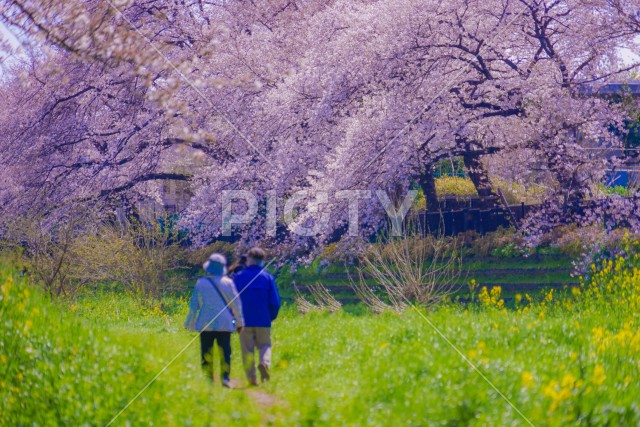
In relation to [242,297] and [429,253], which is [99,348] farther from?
[429,253]

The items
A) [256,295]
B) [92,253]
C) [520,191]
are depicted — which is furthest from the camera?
[520,191]

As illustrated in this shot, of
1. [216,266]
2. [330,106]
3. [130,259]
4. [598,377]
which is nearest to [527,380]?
[598,377]

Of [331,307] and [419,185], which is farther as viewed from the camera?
[419,185]

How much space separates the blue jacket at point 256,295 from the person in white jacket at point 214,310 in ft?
0.55

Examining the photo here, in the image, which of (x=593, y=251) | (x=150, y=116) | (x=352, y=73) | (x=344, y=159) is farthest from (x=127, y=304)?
(x=593, y=251)

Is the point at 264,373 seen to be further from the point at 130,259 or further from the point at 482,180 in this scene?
the point at 482,180

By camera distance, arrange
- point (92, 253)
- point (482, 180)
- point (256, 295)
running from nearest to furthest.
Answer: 1. point (256, 295)
2. point (92, 253)
3. point (482, 180)

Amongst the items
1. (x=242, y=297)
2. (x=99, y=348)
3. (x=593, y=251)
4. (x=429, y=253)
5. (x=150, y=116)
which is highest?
(x=150, y=116)

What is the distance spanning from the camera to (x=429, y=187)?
63.9 ft

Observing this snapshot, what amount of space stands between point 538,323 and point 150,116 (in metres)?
11.0

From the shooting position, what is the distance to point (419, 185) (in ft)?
66.6

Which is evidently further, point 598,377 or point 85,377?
point 85,377

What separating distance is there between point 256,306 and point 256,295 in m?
0.14

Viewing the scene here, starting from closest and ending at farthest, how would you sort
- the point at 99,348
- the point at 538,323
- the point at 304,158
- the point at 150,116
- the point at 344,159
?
the point at 99,348 → the point at 538,323 → the point at 344,159 → the point at 304,158 → the point at 150,116
